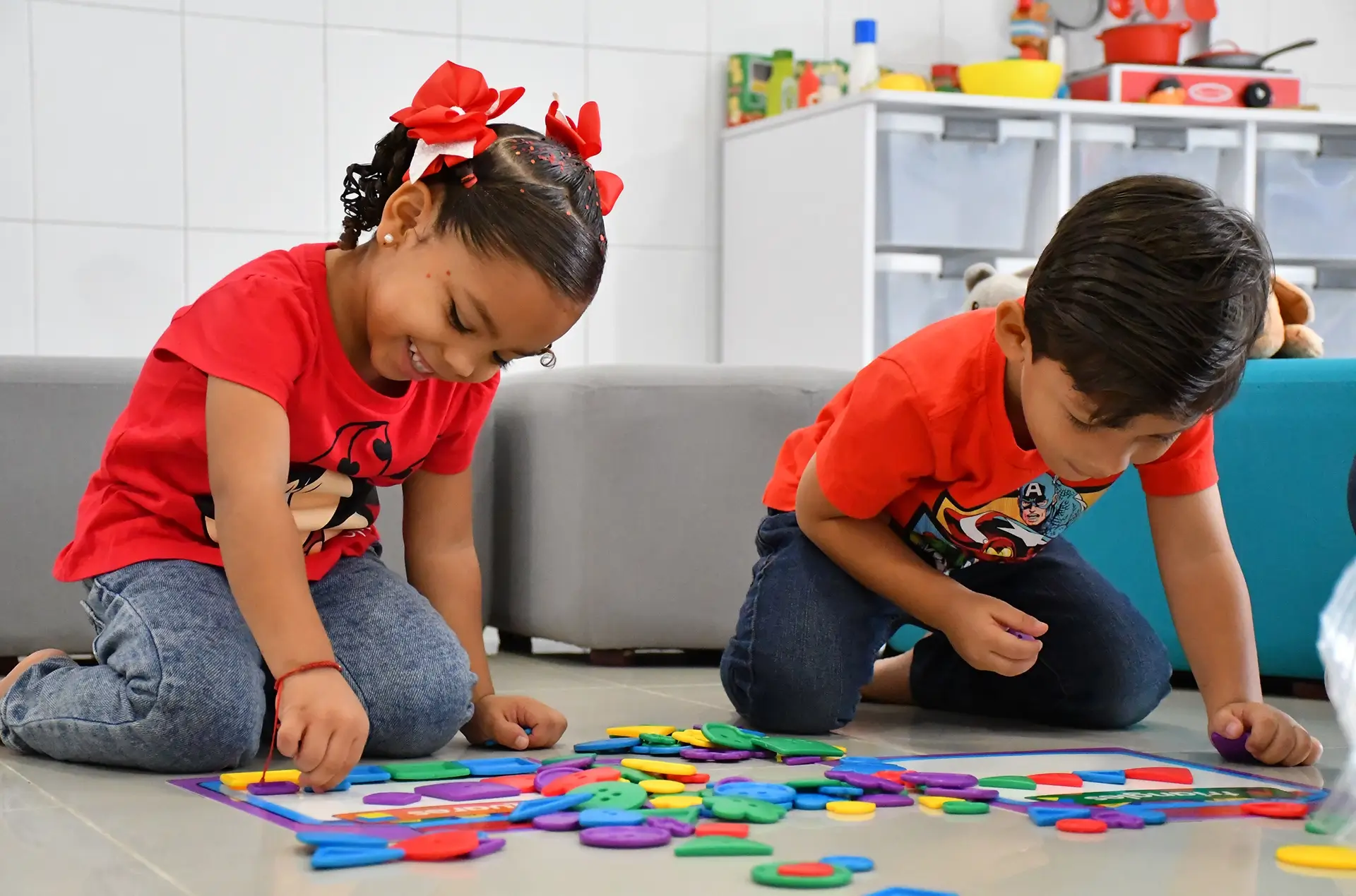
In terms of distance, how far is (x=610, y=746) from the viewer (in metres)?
1.20

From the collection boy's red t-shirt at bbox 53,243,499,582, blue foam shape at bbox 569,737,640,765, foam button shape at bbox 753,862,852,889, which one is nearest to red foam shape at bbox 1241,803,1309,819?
foam button shape at bbox 753,862,852,889

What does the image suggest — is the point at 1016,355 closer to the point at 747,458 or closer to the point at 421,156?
the point at 421,156

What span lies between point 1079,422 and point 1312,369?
0.69 meters

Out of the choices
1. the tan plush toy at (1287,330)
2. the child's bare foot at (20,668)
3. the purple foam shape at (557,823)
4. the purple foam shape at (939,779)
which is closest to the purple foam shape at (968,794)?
the purple foam shape at (939,779)

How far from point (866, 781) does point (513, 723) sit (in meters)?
0.33

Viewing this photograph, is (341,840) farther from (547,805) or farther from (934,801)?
(934,801)

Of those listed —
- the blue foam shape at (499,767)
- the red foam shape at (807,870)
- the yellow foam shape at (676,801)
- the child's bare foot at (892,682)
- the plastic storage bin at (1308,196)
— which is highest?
the plastic storage bin at (1308,196)

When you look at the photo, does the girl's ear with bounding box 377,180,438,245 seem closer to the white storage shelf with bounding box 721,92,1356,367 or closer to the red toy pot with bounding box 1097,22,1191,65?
the white storage shelf with bounding box 721,92,1356,367

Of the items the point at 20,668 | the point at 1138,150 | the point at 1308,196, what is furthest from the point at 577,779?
the point at 1308,196

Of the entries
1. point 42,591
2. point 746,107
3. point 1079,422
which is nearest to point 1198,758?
point 1079,422

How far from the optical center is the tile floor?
80cm

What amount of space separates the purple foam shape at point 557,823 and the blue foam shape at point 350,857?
0.35 ft

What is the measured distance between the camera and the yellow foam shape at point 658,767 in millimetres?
1079

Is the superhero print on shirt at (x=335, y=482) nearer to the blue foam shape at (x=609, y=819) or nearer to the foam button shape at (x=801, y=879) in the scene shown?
the blue foam shape at (x=609, y=819)
